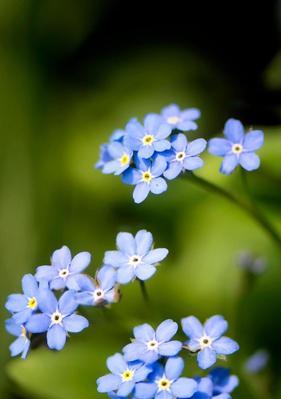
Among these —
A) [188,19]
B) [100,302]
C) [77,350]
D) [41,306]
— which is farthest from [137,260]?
[188,19]

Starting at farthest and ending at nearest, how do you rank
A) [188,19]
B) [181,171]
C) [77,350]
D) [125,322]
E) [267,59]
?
[188,19], [267,59], [77,350], [125,322], [181,171]

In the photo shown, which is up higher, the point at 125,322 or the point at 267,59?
the point at 267,59

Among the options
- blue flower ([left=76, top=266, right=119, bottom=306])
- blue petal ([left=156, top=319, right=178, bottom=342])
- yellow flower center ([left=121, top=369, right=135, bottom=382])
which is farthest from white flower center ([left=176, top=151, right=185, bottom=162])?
yellow flower center ([left=121, top=369, right=135, bottom=382])

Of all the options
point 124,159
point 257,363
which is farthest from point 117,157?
point 257,363

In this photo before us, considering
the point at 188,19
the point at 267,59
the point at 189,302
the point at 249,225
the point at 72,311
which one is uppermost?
the point at 188,19

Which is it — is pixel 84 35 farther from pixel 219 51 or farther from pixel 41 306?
pixel 41 306

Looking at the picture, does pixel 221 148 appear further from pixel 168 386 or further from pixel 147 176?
pixel 168 386

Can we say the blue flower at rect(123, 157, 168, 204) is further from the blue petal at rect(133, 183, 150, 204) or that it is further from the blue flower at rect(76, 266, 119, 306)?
the blue flower at rect(76, 266, 119, 306)
